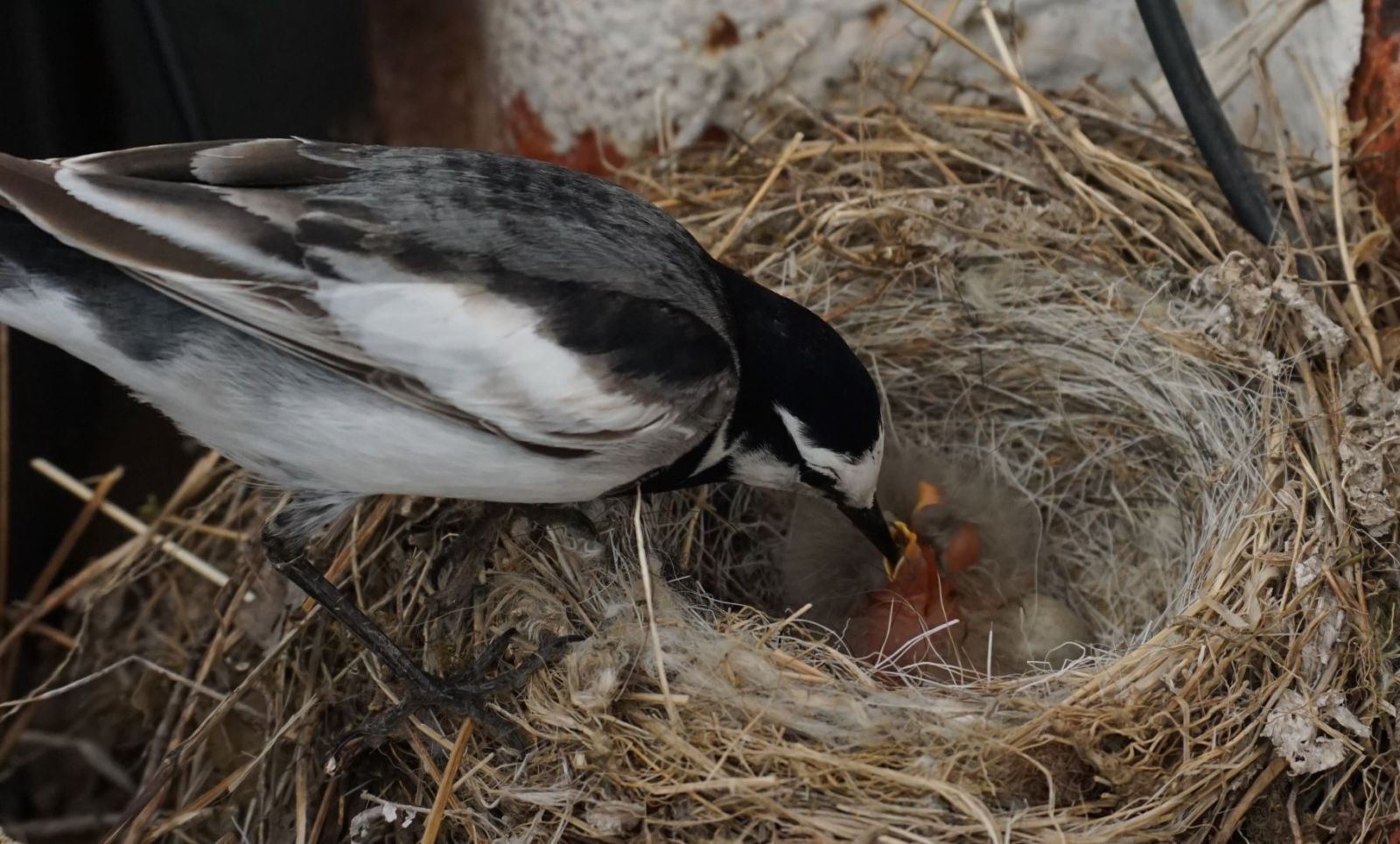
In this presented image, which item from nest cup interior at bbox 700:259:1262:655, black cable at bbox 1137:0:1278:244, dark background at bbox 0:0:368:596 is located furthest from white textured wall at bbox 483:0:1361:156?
dark background at bbox 0:0:368:596

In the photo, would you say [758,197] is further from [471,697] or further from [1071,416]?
[471,697]

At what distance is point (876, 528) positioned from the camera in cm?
222

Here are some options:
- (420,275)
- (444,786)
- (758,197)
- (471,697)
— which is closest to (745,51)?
(758,197)

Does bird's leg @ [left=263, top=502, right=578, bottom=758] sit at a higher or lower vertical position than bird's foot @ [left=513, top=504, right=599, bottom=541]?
lower

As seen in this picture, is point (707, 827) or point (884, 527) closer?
point (707, 827)

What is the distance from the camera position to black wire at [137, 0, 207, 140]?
233 cm

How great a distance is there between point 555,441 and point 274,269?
438mm

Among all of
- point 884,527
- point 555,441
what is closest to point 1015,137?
point 884,527

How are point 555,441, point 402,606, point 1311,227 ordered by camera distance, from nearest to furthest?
1. point 555,441
2. point 402,606
3. point 1311,227

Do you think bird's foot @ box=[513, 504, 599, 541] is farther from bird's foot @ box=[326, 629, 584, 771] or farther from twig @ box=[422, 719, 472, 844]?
twig @ box=[422, 719, 472, 844]

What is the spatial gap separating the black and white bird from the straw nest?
0.77ft

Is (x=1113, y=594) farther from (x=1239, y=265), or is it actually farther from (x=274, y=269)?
(x=274, y=269)

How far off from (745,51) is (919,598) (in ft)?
4.12

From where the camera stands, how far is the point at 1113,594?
2391 millimetres
